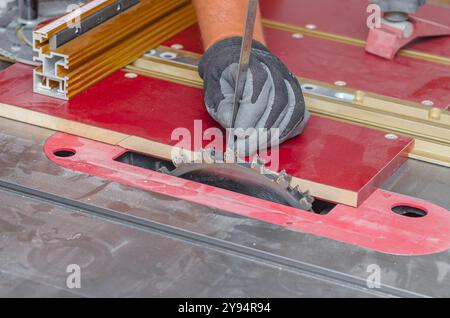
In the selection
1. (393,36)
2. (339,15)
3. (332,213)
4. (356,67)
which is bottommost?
(332,213)

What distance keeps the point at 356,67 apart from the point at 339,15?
43 cm

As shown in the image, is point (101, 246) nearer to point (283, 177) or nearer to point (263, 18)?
point (283, 177)

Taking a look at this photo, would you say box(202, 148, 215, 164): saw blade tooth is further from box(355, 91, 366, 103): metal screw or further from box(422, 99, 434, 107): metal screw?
box(422, 99, 434, 107): metal screw

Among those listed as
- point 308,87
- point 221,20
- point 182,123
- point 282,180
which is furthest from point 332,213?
point 221,20

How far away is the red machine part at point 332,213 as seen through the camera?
2150mm

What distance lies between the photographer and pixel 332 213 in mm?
2248

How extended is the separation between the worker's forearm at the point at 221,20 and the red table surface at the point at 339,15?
16.2 inches

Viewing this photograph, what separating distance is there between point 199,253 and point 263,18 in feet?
4.57

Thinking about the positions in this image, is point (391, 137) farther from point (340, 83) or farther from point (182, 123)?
point (182, 123)

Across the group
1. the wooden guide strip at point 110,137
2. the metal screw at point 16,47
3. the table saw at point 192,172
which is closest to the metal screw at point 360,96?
the table saw at point 192,172

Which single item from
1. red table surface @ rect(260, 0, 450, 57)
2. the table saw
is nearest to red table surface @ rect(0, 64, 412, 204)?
the table saw

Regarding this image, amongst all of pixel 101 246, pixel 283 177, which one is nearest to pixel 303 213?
pixel 283 177

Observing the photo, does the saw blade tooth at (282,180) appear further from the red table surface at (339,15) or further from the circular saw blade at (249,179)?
the red table surface at (339,15)

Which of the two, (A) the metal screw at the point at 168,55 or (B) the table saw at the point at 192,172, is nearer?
(B) the table saw at the point at 192,172
